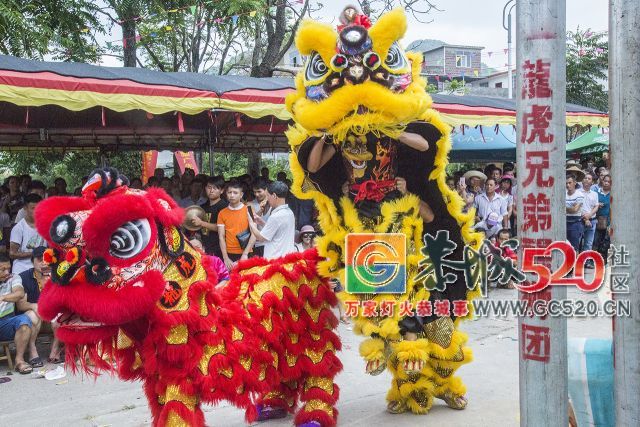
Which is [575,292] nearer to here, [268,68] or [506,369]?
[506,369]

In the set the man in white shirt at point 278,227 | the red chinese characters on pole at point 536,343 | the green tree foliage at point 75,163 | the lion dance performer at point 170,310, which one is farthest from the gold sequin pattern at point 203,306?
the green tree foliage at point 75,163

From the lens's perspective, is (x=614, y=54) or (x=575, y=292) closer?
(x=614, y=54)

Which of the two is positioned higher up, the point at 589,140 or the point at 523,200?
the point at 589,140

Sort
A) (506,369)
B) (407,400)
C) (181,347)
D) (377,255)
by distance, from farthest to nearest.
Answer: (506,369) → (407,400) → (377,255) → (181,347)

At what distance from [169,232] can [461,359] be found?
1746 millimetres

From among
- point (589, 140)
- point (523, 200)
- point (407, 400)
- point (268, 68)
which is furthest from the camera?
point (589, 140)

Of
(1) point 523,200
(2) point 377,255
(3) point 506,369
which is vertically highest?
(1) point 523,200

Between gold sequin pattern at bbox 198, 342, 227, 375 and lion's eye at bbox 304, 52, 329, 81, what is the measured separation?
1.34 metres

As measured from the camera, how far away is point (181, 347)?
8.39 feet

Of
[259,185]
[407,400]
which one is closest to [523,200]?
[407,400]

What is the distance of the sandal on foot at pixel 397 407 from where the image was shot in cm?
350

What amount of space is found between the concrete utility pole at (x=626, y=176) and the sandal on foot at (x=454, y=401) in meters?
1.51

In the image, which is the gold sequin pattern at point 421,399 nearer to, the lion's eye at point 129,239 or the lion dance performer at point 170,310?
the lion dance performer at point 170,310

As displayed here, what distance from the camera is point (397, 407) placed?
3494 mm
